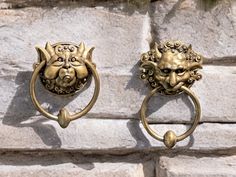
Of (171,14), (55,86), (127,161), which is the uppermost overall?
(171,14)

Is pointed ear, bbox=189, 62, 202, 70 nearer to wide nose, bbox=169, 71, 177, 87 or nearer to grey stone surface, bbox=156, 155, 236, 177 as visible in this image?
wide nose, bbox=169, 71, 177, 87

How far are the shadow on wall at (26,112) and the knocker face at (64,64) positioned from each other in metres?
0.03

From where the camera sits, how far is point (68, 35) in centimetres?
79

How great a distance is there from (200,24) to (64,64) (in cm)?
23

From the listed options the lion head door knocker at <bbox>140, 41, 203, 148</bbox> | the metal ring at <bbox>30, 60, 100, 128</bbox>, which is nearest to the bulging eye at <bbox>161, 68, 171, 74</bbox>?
the lion head door knocker at <bbox>140, 41, 203, 148</bbox>

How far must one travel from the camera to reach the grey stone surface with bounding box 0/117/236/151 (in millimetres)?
809

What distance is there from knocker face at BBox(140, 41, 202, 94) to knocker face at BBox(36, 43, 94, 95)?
0.33 feet

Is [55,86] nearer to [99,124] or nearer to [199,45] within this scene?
[99,124]

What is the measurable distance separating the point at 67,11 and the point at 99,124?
0.20m

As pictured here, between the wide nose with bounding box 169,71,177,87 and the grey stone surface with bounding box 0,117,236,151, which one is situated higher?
the wide nose with bounding box 169,71,177,87

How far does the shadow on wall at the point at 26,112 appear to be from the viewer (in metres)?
0.80

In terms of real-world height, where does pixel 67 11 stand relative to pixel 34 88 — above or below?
above

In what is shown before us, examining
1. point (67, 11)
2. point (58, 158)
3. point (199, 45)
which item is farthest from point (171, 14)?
point (58, 158)

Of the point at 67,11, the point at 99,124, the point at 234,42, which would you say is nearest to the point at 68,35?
the point at 67,11
